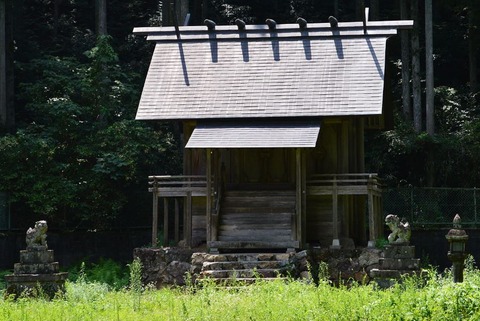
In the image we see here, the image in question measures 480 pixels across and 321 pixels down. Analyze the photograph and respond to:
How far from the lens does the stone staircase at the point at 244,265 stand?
2845cm

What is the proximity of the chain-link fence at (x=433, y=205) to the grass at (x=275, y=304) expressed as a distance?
1427 cm

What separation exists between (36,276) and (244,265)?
6376mm

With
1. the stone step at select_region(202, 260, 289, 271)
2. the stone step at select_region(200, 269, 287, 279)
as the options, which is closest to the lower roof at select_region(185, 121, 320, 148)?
the stone step at select_region(202, 260, 289, 271)

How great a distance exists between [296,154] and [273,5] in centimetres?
2060

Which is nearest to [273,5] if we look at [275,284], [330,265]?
[330,265]

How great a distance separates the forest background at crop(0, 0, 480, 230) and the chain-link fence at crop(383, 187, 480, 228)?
230 centimetres

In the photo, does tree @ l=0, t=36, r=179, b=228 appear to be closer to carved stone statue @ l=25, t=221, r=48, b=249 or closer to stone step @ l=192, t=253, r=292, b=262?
stone step @ l=192, t=253, r=292, b=262

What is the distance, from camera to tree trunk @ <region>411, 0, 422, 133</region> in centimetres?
4066

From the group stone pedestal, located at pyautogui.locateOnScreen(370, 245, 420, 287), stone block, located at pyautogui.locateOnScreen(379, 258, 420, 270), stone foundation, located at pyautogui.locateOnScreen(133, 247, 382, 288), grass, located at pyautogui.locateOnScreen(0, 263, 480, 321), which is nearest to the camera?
grass, located at pyautogui.locateOnScreen(0, 263, 480, 321)

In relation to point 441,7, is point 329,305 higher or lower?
lower

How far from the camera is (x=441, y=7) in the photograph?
46.6m

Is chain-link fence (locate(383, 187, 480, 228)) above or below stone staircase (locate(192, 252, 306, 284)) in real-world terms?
above

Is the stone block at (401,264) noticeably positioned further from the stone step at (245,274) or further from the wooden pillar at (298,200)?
the wooden pillar at (298,200)

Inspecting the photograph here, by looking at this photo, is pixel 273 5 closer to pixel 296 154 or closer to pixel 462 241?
pixel 296 154
